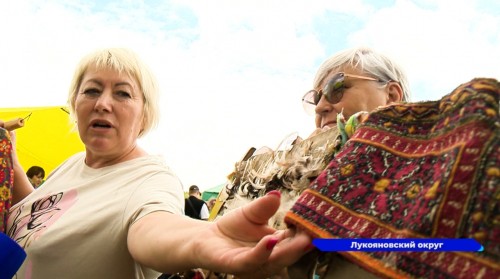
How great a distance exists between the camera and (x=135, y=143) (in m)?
1.72

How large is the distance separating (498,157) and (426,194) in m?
0.14

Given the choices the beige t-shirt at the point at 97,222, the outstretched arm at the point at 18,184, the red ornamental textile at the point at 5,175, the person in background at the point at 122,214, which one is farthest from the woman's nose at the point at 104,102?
the outstretched arm at the point at 18,184

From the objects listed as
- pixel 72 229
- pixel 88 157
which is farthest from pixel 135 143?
pixel 72 229

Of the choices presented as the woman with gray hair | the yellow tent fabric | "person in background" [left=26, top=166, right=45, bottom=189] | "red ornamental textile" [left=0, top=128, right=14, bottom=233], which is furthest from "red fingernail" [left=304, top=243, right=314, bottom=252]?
the yellow tent fabric

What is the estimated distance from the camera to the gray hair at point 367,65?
1.73 m

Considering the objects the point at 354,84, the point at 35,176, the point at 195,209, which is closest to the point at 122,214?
the point at 354,84

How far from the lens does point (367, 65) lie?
1730mm

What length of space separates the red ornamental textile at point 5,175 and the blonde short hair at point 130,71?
15.3 inches

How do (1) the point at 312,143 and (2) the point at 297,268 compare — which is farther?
(1) the point at 312,143

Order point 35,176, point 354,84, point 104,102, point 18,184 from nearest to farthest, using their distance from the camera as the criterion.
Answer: point 104,102, point 354,84, point 18,184, point 35,176

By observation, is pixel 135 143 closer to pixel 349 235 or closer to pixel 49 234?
pixel 49 234

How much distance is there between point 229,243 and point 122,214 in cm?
59

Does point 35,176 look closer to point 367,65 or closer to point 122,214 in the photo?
point 122,214

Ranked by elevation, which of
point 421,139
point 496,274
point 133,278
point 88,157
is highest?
point 421,139
